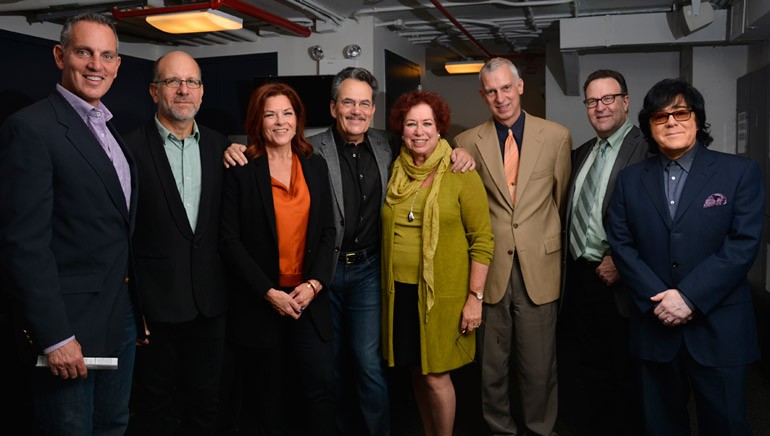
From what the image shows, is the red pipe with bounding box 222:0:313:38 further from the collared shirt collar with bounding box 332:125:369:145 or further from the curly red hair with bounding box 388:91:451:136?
the curly red hair with bounding box 388:91:451:136

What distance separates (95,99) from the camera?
84.3 inches

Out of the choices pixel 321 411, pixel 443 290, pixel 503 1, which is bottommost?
pixel 321 411

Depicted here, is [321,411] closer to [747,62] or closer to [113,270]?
[113,270]

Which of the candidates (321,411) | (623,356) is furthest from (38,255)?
(623,356)

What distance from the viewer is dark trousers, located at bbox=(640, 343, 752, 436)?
2256 millimetres

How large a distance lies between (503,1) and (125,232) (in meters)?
4.71

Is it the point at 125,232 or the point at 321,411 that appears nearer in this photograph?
the point at 125,232

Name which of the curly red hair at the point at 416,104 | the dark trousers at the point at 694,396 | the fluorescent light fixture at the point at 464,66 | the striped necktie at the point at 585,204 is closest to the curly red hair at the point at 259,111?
the curly red hair at the point at 416,104

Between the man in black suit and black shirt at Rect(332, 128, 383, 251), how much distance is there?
58 cm

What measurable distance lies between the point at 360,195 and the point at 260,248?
Result: 1.81 ft

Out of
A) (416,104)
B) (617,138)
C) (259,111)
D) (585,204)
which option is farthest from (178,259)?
(617,138)

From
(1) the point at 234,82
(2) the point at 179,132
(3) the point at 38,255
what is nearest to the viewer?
(3) the point at 38,255

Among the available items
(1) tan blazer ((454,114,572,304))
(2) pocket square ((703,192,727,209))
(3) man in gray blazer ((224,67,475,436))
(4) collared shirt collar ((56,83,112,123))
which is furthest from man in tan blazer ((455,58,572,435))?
(4) collared shirt collar ((56,83,112,123))

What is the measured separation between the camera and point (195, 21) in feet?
17.4
